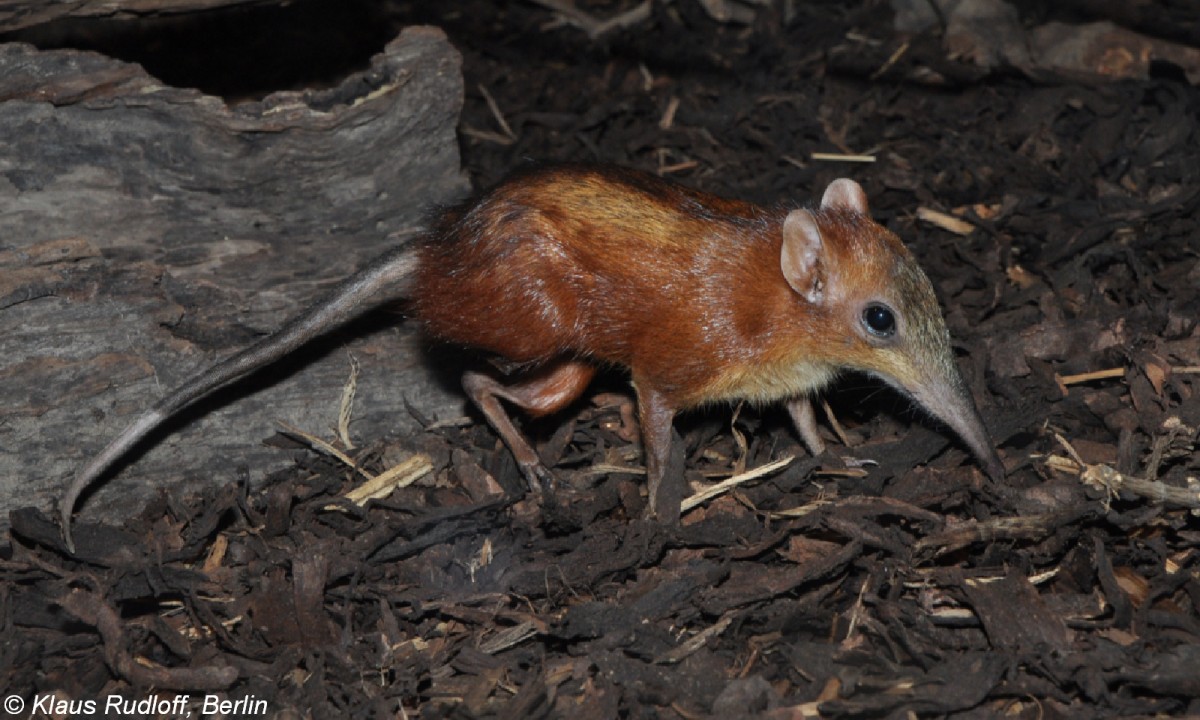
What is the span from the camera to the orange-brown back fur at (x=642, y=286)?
5.73 meters

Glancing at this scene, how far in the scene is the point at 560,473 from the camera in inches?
247

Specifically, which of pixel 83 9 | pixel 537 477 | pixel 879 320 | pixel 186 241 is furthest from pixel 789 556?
pixel 83 9

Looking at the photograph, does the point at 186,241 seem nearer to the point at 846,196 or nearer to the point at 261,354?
the point at 261,354

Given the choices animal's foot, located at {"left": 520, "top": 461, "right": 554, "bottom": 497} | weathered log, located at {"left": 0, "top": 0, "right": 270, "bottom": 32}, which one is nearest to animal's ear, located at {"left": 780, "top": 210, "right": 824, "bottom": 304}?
animal's foot, located at {"left": 520, "top": 461, "right": 554, "bottom": 497}

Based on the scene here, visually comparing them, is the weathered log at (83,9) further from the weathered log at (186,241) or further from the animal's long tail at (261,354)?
the animal's long tail at (261,354)

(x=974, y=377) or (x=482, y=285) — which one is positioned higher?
(x=482, y=285)

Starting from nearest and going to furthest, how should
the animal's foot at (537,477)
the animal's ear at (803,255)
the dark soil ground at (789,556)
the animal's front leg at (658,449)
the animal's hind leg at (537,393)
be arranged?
the dark soil ground at (789,556) < the animal's ear at (803,255) < the animal's front leg at (658,449) < the animal's foot at (537,477) < the animal's hind leg at (537,393)

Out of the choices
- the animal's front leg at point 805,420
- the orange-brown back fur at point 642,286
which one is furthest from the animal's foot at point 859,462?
the orange-brown back fur at point 642,286

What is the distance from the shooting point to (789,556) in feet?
18.1

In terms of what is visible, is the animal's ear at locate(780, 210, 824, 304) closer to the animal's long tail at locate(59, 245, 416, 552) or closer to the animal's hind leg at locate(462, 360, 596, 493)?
the animal's hind leg at locate(462, 360, 596, 493)

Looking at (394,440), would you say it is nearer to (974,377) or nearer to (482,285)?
(482,285)

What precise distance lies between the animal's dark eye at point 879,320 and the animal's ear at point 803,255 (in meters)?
0.23

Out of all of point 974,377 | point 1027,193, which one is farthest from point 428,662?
point 1027,193

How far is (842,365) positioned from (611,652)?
6.02 feet
